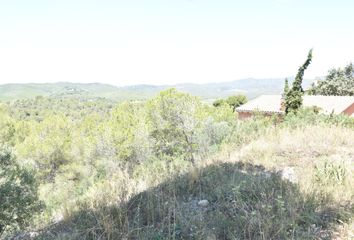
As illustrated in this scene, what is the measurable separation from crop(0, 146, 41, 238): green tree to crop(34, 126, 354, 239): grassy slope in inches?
266

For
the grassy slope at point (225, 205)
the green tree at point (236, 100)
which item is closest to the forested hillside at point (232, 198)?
the grassy slope at point (225, 205)

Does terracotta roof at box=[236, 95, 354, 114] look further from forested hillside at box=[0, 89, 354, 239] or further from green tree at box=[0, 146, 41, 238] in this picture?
forested hillside at box=[0, 89, 354, 239]

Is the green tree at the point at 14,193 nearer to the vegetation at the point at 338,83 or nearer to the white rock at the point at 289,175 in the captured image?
the white rock at the point at 289,175

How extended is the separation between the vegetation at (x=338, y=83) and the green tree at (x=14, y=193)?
1249 inches

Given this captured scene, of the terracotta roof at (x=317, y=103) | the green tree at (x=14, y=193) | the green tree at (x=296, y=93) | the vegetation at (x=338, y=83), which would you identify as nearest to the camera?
the green tree at (x=14, y=193)

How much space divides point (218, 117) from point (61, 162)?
14.3 meters

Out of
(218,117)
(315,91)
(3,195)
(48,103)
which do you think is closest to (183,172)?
(3,195)

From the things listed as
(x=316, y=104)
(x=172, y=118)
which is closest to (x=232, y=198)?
(x=172, y=118)

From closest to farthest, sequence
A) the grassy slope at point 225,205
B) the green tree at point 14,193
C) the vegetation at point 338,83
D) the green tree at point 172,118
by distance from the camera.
Answer: the grassy slope at point 225,205, the green tree at point 14,193, the green tree at point 172,118, the vegetation at point 338,83

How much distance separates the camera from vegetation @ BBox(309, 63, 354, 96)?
35.4 m

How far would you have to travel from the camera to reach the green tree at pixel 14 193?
977cm

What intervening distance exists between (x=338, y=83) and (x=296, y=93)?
22.6m

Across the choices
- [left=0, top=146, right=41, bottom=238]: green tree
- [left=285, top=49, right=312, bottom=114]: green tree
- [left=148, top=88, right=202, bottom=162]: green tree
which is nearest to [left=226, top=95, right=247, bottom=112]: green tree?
[left=285, top=49, right=312, bottom=114]: green tree

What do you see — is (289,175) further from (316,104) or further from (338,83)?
(338,83)
